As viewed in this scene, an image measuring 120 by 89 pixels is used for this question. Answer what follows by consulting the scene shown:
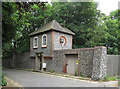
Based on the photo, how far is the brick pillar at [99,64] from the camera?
32.3 ft

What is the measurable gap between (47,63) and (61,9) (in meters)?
10.7

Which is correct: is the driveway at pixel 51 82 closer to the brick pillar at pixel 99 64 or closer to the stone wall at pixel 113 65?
the brick pillar at pixel 99 64

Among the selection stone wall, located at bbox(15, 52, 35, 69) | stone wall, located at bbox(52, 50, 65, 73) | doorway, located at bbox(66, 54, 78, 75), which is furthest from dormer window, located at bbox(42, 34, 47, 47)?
doorway, located at bbox(66, 54, 78, 75)

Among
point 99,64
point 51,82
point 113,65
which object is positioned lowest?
point 51,82

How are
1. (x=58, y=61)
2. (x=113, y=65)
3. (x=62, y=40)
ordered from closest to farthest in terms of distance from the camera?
(x=113, y=65) < (x=58, y=61) < (x=62, y=40)

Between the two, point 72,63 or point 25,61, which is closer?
point 72,63

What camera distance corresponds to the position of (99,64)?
32.5ft

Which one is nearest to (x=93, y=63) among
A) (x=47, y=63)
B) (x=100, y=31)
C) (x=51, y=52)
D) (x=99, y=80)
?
(x=99, y=80)

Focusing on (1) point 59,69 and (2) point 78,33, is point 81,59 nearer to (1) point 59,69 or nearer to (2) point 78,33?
(1) point 59,69

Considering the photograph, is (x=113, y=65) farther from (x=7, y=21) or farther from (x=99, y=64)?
(x=7, y=21)

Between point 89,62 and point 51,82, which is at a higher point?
point 89,62

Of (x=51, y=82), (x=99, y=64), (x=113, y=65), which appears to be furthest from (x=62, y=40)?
(x=51, y=82)

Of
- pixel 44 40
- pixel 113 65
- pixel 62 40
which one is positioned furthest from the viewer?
pixel 44 40

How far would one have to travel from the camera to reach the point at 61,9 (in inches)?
875
